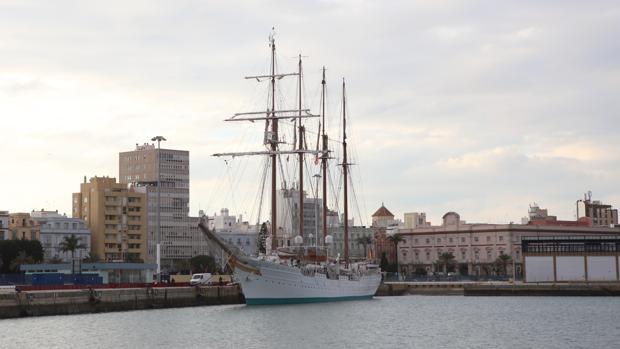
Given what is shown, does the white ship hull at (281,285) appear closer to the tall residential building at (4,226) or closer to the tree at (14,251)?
the tree at (14,251)

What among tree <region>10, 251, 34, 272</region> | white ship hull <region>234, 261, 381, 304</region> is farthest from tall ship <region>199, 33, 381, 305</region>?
tree <region>10, 251, 34, 272</region>

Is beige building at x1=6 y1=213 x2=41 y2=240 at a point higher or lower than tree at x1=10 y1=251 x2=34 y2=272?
higher

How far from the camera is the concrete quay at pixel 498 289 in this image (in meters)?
148

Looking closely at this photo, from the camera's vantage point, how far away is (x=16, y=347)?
66562 mm

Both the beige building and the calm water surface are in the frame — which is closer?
the calm water surface

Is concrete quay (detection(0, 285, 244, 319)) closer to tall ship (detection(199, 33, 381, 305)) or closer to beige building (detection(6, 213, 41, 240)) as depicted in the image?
tall ship (detection(199, 33, 381, 305))

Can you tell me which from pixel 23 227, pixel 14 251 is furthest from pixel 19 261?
pixel 23 227

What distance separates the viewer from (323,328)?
275ft

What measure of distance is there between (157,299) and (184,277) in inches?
1499

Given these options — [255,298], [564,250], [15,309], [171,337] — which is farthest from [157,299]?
[564,250]

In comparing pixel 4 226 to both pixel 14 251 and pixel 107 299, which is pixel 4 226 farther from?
pixel 107 299

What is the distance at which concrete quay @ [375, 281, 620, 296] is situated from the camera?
148000 millimetres

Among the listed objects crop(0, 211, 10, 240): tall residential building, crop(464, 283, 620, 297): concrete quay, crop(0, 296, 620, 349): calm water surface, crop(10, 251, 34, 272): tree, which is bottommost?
crop(0, 296, 620, 349): calm water surface

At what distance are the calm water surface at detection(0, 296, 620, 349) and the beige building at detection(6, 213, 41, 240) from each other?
85945 millimetres
